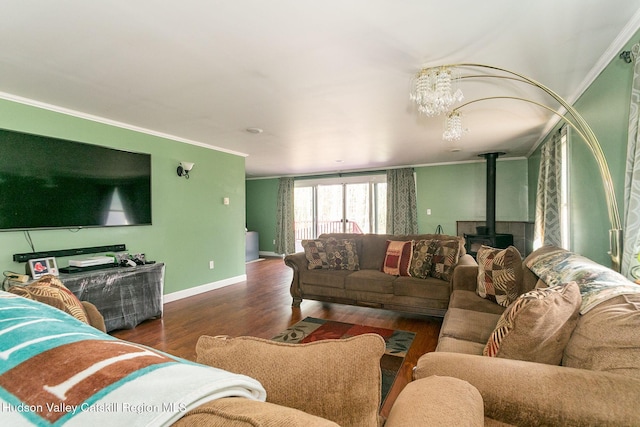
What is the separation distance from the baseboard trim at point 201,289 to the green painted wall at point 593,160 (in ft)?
15.0

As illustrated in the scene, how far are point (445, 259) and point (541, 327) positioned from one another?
2269 mm

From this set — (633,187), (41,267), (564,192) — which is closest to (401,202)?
(564,192)

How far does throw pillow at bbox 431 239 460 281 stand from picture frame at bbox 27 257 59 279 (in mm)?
3748

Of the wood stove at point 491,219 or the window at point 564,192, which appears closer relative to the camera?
the window at point 564,192

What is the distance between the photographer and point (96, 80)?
2.44 meters

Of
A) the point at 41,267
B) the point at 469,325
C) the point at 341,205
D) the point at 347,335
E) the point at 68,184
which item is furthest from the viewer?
the point at 341,205

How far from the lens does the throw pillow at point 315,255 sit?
12.7 ft

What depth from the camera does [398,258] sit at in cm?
362

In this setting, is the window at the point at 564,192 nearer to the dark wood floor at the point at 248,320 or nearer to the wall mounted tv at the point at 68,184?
the dark wood floor at the point at 248,320

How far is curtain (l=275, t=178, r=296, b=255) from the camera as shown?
27.3ft

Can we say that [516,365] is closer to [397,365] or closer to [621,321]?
[621,321]

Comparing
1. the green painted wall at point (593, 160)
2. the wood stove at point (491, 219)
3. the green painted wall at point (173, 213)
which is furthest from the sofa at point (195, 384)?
the wood stove at point (491, 219)

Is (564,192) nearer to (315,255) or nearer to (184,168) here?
(315,255)

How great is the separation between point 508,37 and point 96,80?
9.74ft
